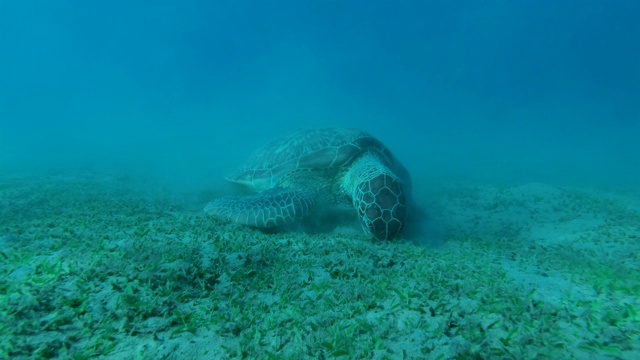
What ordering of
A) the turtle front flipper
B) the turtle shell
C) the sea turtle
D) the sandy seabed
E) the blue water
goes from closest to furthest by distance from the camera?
1. the sandy seabed
2. the sea turtle
3. the turtle front flipper
4. the turtle shell
5. the blue water

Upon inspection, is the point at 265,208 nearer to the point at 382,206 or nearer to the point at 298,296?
the point at 382,206

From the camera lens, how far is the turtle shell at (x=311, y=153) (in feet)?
18.8

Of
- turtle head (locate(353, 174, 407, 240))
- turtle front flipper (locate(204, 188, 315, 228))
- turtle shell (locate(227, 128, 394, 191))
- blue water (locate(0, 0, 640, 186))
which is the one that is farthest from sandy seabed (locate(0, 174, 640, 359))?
blue water (locate(0, 0, 640, 186))

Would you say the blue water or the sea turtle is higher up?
the blue water

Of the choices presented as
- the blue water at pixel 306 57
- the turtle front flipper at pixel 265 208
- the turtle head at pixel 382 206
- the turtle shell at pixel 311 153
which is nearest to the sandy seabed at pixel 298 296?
the turtle head at pixel 382 206

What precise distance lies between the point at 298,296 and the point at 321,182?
3.69 meters

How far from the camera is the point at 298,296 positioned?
6.71 ft

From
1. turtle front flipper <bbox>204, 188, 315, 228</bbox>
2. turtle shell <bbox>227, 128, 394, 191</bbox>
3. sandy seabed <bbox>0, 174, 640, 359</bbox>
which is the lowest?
sandy seabed <bbox>0, 174, 640, 359</bbox>

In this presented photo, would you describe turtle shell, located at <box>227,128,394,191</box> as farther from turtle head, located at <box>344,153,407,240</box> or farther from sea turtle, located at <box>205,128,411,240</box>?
turtle head, located at <box>344,153,407,240</box>

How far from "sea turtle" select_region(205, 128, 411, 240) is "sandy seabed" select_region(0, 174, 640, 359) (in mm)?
705

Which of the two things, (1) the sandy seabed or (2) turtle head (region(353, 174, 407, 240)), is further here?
(2) turtle head (region(353, 174, 407, 240))

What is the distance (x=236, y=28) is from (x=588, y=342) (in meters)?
106

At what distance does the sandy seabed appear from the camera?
4.80 feet

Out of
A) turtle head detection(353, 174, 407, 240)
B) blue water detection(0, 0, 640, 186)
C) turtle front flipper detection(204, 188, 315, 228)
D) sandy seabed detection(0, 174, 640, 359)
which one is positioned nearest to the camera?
sandy seabed detection(0, 174, 640, 359)
